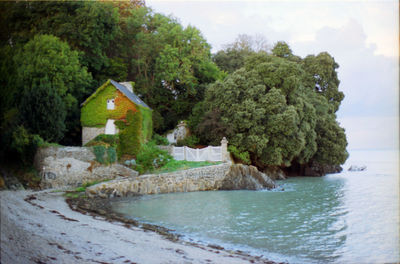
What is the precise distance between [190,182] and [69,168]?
5120 mm

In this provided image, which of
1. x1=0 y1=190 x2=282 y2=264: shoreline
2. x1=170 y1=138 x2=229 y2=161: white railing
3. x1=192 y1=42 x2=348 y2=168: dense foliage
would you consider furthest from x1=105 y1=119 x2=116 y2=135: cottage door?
x1=0 y1=190 x2=282 y2=264: shoreline

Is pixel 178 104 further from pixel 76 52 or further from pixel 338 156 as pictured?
pixel 338 156

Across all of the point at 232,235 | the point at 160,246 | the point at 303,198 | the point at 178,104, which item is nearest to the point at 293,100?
the point at 178,104

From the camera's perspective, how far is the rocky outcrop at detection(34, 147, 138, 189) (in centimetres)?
1280

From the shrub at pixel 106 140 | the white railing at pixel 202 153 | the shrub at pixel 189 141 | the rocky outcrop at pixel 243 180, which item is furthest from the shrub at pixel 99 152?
the shrub at pixel 189 141

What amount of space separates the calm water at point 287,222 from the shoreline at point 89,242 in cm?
75

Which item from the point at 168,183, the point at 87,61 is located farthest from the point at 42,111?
the point at 87,61

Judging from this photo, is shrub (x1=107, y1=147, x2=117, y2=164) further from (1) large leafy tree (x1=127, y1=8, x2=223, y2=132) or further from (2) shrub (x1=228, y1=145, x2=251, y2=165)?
(2) shrub (x1=228, y1=145, x2=251, y2=165)

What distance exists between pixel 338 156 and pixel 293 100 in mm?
6513

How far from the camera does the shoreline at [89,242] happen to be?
15.5 feet

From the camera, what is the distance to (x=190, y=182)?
14.4 metres

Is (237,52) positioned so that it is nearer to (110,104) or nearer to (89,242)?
(110,104)

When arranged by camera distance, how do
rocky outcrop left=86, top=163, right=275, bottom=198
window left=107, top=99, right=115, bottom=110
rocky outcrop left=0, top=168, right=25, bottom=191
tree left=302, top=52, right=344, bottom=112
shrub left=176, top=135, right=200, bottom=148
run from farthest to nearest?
tree left=302, top=52, right=344, bottom=112
shrub left=176, top=135, right=200, bottom=148
window left=107, top=99, right=115, bottom=110
rocky outcrop left=86, top=163, right=275, bottom=198
rocky outcrop left=0, top=168, right=25, bottom=191

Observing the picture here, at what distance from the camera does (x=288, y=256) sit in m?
5.96
